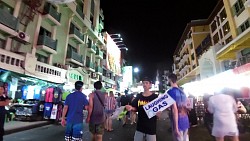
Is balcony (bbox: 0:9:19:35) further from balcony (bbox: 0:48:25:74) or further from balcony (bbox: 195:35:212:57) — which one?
balcony (bbox: 195:35:212:57)

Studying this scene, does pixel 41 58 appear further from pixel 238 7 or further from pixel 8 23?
pixel 238 7

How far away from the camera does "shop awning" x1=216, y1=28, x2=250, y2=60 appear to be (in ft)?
52.6

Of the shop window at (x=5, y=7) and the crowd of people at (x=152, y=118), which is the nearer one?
the crowd of people at (x=152, y=118)

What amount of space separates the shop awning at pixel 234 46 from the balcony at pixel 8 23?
1814cm

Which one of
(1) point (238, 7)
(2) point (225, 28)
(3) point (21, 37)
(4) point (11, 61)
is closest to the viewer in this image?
(4) point (11, 61)

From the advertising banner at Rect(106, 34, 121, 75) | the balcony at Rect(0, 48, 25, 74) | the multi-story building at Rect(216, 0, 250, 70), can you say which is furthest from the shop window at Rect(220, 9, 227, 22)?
the balcony at Rect(0, 48, 25, 74)

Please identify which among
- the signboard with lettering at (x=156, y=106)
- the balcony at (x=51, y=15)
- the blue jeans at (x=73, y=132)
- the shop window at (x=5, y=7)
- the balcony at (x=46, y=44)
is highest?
the balcony at (x=51, y=15)

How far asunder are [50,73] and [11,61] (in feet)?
14.7

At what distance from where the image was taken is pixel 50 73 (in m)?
17.7

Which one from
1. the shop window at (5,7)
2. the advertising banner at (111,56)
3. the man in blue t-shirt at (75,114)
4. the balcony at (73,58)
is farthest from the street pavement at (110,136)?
the advertising banner at (111,56)

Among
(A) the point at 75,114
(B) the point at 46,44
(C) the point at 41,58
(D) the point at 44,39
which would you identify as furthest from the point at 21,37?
(A) the point at 75,114

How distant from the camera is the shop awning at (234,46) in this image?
631 inches

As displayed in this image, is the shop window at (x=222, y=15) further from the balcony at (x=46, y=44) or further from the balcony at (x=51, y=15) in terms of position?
the balcony at (x=46, y=44)

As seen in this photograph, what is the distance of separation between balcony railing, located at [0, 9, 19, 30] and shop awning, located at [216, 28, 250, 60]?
18.1 meters
